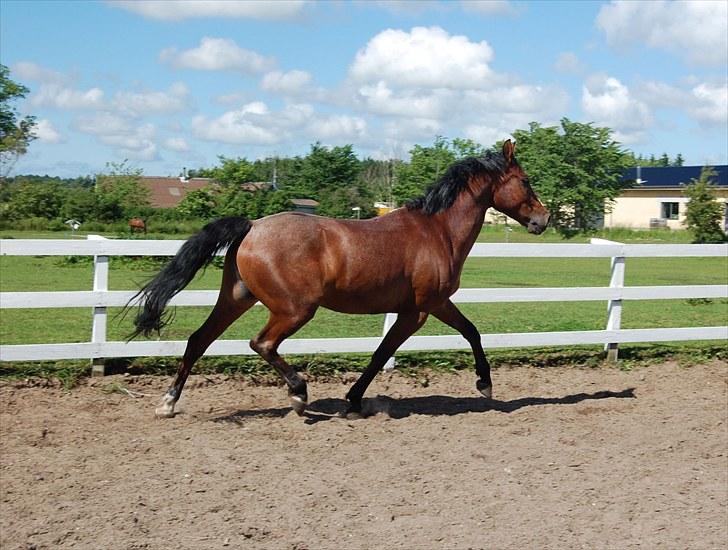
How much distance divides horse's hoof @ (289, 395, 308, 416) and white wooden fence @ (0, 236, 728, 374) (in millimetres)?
1277

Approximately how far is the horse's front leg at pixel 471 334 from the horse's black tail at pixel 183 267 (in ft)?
6.37

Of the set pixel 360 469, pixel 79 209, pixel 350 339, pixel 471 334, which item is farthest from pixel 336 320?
pixel 79 209

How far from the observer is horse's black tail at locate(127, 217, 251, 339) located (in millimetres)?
6316

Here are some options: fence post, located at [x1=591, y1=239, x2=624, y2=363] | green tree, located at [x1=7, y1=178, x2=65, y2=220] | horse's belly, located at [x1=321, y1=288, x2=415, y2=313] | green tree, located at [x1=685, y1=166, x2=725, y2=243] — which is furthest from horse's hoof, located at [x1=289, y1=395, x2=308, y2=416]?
green tree, located at [x1=685, y1=166, x2=725, y2=243]

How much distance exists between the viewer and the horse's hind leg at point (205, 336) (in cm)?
648

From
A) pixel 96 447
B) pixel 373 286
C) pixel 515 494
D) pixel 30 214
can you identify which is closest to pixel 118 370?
pixel 96 447

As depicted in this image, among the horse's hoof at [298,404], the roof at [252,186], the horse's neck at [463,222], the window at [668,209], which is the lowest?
the horse's hoof at [298,404]

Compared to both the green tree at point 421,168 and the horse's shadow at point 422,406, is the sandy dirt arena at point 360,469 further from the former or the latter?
the green tree at point 421,168

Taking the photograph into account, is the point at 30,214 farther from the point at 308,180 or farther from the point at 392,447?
the point at 392,447

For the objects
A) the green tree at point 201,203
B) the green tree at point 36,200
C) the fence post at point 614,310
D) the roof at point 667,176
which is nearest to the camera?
the fence post at point 614,310

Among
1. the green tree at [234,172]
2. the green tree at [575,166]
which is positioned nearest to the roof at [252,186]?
the green tree at [234,172]

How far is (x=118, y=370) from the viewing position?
25.1ft

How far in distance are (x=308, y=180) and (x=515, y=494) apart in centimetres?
3869

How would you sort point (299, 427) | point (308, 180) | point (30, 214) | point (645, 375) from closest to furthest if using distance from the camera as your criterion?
point (299, 427)
point (645, 375)
point (30, 214)
point (308, 180)
